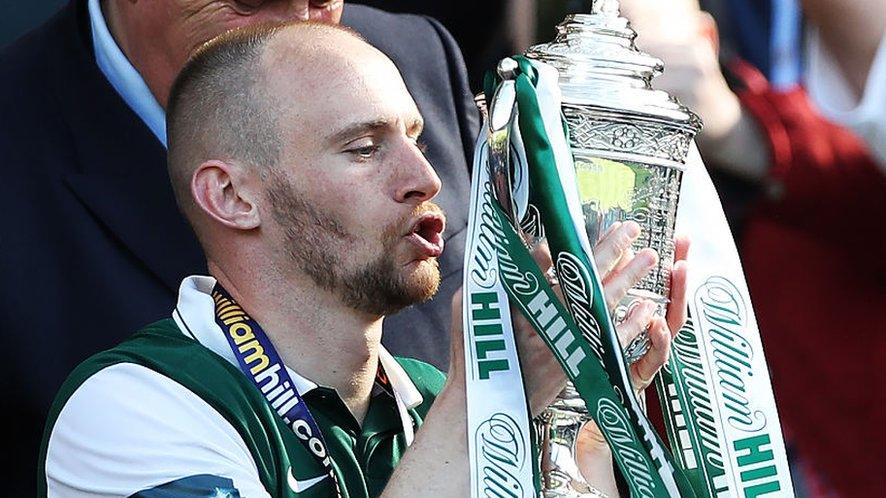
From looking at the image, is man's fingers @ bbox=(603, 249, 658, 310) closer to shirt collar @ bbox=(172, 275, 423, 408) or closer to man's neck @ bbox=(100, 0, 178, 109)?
shirt collar @ bbox=(172, 275, 423, 408)

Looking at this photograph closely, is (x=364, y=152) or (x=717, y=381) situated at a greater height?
(x=364, y=152)

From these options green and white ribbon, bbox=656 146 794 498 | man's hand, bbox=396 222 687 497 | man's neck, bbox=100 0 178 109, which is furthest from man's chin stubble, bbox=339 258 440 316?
man's neck, bbox=100 0 178 109

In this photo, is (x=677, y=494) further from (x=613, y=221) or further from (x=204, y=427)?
(x=204, y=427)

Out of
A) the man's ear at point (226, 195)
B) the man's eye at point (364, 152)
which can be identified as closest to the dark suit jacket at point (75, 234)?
the man's ear at point (226, 195)

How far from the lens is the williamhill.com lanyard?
2.62m

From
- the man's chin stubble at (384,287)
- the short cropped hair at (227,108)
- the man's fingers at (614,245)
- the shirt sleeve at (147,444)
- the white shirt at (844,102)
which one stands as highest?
the white shirt at (844,102)

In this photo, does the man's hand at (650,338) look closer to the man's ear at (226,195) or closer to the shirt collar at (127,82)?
the man's ear at (226,195)

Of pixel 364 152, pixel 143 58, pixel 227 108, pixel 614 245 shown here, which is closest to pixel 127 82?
pixel 143 58

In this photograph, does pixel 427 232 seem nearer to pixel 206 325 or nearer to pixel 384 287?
pixel 384 287

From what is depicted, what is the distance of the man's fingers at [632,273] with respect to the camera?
252 centimetres

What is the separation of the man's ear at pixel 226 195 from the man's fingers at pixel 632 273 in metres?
0.53

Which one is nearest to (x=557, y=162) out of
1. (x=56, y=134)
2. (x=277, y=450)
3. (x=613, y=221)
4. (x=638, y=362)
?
(x=613, y=221)

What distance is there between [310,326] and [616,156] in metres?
0.49

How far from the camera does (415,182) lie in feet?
8.92
